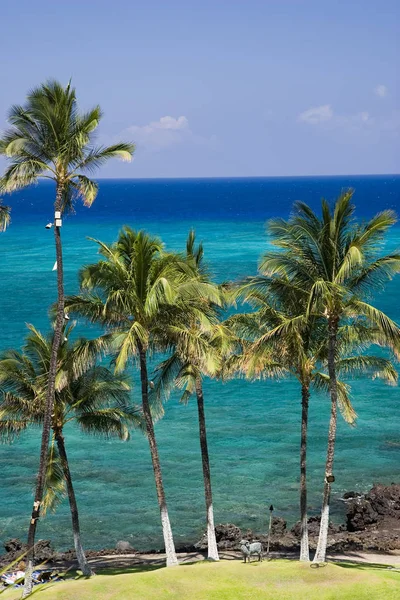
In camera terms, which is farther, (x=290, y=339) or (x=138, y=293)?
(x=290, y=339)

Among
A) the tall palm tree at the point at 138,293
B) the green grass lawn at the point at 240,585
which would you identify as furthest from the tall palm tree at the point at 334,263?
the green grass lawn at the point at 240,585

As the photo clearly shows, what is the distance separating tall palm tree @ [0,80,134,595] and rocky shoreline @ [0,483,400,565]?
413 inches

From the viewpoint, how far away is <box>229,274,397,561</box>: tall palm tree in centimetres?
2819

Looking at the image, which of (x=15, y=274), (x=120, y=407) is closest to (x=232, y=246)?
(x=15, y=274)

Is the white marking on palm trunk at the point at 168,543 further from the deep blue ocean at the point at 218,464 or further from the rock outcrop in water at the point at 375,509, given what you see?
the rock outcrop in water at the point at 375,509

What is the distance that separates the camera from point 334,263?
27.4 meters

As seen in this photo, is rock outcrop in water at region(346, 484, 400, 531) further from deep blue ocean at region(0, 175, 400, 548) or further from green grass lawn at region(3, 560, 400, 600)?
green grass lawn at region(3, 560, 400, 600)

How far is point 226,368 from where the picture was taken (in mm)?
30500

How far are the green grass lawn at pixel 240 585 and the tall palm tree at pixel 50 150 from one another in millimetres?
3506

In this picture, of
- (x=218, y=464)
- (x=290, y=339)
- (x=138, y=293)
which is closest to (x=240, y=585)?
(x=290, y=339)

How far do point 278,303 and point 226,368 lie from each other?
3.12 metres

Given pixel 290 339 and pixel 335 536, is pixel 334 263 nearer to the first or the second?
pixel 290 339

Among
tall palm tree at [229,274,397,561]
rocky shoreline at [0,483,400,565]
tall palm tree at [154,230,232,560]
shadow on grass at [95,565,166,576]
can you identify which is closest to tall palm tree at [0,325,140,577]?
shadow on grass at [95,565,166,576]

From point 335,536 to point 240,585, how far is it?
1543 cm
